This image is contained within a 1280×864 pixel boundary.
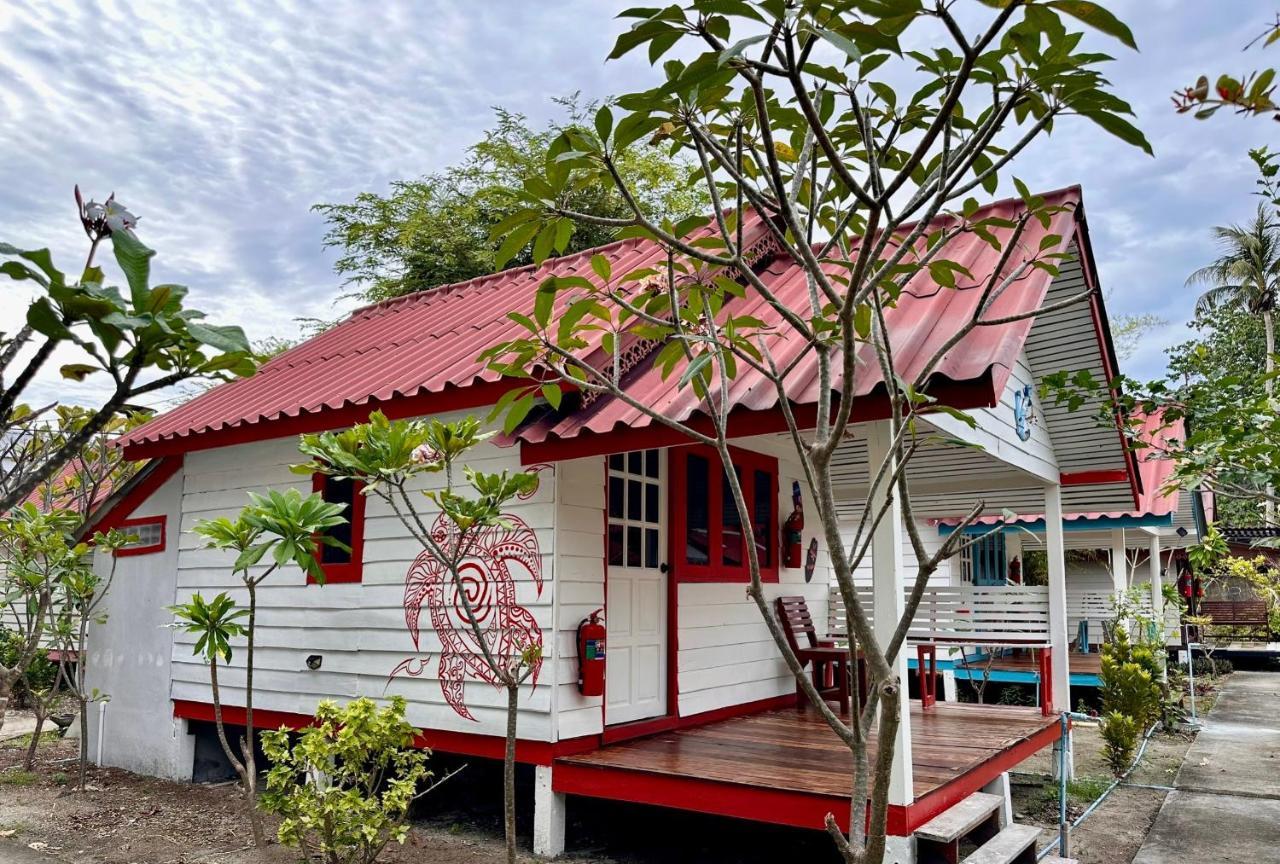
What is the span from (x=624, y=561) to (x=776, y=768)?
1.91 metres

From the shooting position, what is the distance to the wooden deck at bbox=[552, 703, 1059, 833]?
4973 millimetres

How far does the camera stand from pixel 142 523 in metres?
8.91

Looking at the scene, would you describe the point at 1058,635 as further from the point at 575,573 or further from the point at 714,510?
the point at 575,573

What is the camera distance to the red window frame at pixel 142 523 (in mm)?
8695

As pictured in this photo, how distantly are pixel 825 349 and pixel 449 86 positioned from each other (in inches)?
494

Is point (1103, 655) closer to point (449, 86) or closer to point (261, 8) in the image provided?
point (261, 8)

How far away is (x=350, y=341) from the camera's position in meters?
9.40

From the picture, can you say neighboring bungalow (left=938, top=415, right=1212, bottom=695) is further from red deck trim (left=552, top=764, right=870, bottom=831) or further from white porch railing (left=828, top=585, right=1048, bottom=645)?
red deck trim (left=552, top=764, right=870, bottom=831)

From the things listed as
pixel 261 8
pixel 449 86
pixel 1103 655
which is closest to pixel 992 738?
pixel 1103 655

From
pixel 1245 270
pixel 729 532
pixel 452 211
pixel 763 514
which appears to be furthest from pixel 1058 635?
pixel 1245 270

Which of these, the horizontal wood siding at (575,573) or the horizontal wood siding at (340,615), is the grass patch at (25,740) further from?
the horizontal wood siding at (575,573)

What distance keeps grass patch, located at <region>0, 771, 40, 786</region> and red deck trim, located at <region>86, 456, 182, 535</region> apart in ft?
7.03

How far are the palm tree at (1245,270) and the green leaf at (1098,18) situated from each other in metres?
40.0

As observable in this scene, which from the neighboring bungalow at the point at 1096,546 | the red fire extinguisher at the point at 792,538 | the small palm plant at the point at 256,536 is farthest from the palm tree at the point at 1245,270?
the small palm plant at the point at 256,536
